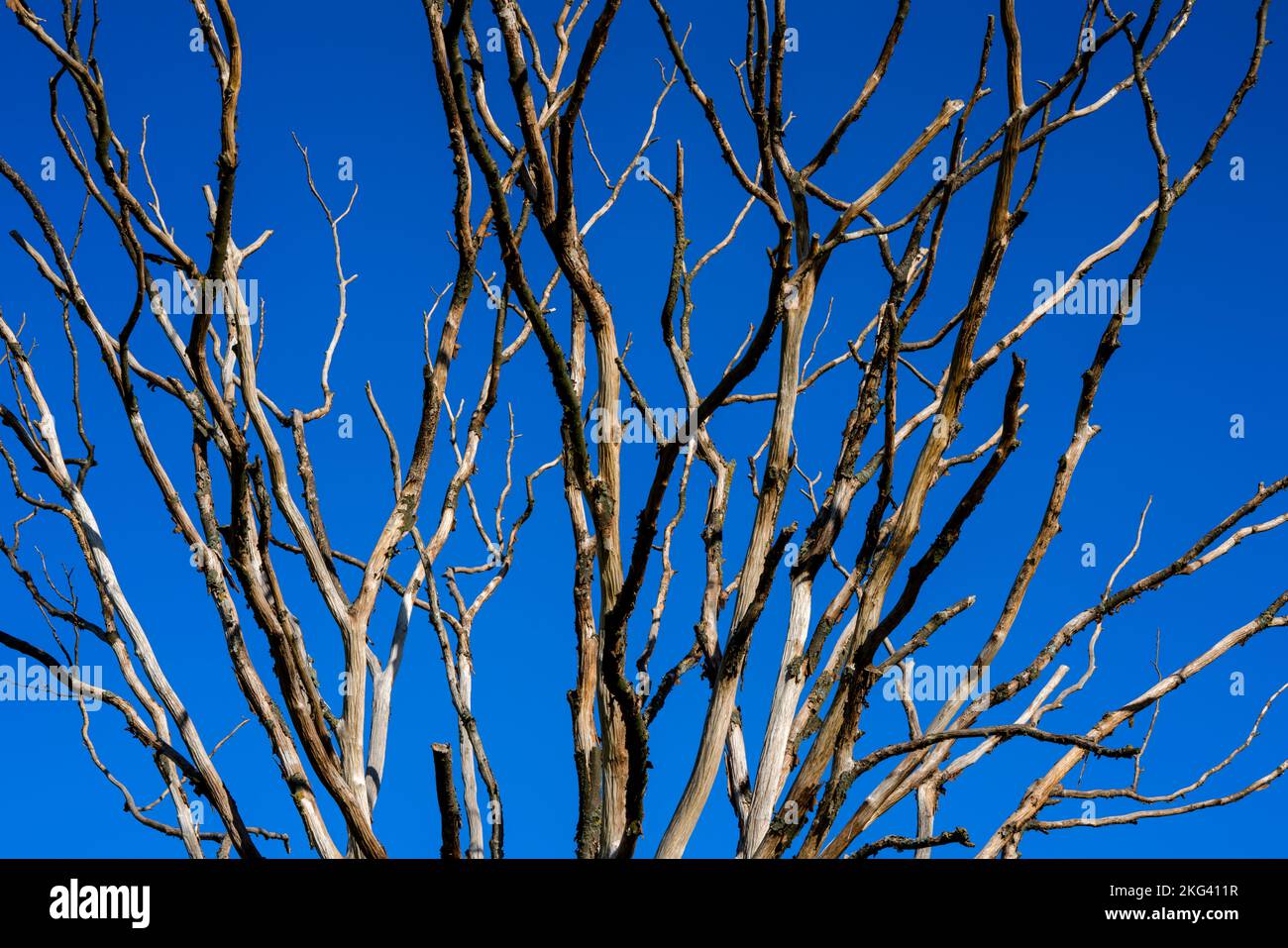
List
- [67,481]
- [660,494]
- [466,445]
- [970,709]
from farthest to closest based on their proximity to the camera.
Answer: [466,445] < [67,481] < [970,709] < [660,494]

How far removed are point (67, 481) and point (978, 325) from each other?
127 inches

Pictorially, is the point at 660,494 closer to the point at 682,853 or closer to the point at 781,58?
the point at 682,853

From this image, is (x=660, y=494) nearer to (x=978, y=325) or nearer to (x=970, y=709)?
(x=978, y=325)

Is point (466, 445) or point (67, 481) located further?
point (466, 445)

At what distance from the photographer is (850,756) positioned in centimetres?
283

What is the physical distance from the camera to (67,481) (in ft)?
12.7
